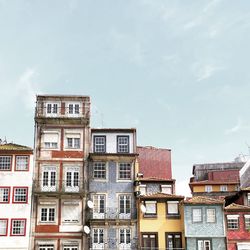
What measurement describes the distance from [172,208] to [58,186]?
13.4 m

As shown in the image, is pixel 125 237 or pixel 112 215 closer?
pixel 125 237

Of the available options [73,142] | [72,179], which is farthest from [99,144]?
[72,179]

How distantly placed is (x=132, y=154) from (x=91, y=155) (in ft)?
16.1

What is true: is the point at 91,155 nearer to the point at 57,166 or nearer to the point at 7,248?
the point at 57,166

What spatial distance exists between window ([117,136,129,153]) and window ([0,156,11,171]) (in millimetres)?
12956

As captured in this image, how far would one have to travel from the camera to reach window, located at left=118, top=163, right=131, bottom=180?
57000 mm

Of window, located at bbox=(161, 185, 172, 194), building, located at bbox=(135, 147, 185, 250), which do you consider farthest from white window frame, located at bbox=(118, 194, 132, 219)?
window, located at bbox=(161, 185, 172, 194)

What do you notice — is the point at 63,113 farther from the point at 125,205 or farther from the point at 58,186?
the point at 125,205

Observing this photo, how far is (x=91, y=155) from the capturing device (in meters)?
56.6

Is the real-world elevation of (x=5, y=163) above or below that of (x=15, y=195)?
above

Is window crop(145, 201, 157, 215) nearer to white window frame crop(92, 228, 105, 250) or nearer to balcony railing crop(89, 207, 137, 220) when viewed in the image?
balcony railing crop(89, 207, 137, 220)

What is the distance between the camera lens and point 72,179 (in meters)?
56.0

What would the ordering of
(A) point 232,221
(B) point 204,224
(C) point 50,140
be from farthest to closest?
(C) point 50,140, (A) point 232,221, (B) point 204,224

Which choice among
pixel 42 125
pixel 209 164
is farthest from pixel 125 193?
pixel 209 164
